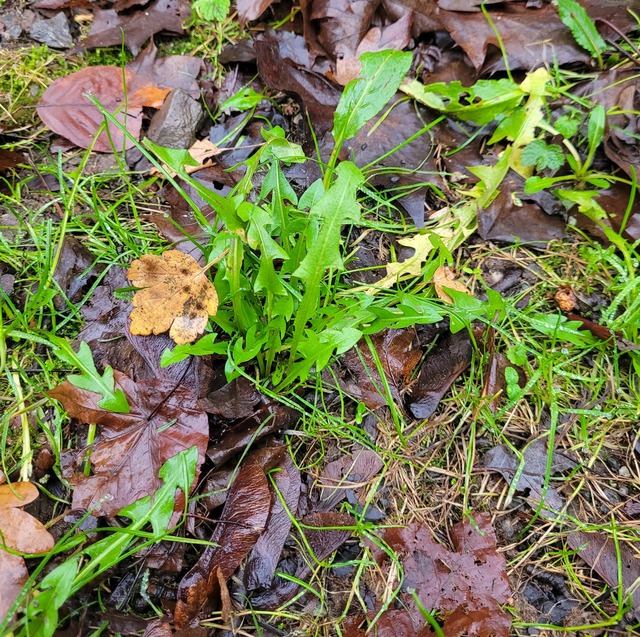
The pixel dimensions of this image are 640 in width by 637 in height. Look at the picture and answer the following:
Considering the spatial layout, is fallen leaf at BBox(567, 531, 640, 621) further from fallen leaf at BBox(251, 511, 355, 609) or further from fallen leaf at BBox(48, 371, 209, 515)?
fallen leaf at BBox(48, 371, 209, 515)

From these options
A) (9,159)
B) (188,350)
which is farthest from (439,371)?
(9,159)

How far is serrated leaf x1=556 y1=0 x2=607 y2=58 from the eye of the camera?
2141 mm

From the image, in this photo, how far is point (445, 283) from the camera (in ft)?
6.39

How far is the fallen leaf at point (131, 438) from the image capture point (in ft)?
5.04

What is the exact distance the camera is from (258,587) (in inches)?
60.8

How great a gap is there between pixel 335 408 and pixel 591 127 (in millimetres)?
1659

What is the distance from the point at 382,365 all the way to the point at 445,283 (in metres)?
0.44

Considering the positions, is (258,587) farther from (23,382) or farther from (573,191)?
(573,191)

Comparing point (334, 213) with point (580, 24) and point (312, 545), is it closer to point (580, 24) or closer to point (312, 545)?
point (312, 545)


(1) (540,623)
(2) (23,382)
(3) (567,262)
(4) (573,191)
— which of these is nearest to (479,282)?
(3) (567,262)

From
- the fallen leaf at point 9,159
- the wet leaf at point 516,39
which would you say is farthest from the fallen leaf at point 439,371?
the fallen leaf at point 9,159

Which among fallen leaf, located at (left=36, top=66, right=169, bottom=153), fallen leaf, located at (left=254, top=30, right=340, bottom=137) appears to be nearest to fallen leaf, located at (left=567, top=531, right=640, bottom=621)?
fallen leaf, located at (left=254, top=30, right=340, bottom=137)

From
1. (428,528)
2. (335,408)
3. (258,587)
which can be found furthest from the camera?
(335,408)

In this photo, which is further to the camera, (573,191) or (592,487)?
(573,191)
